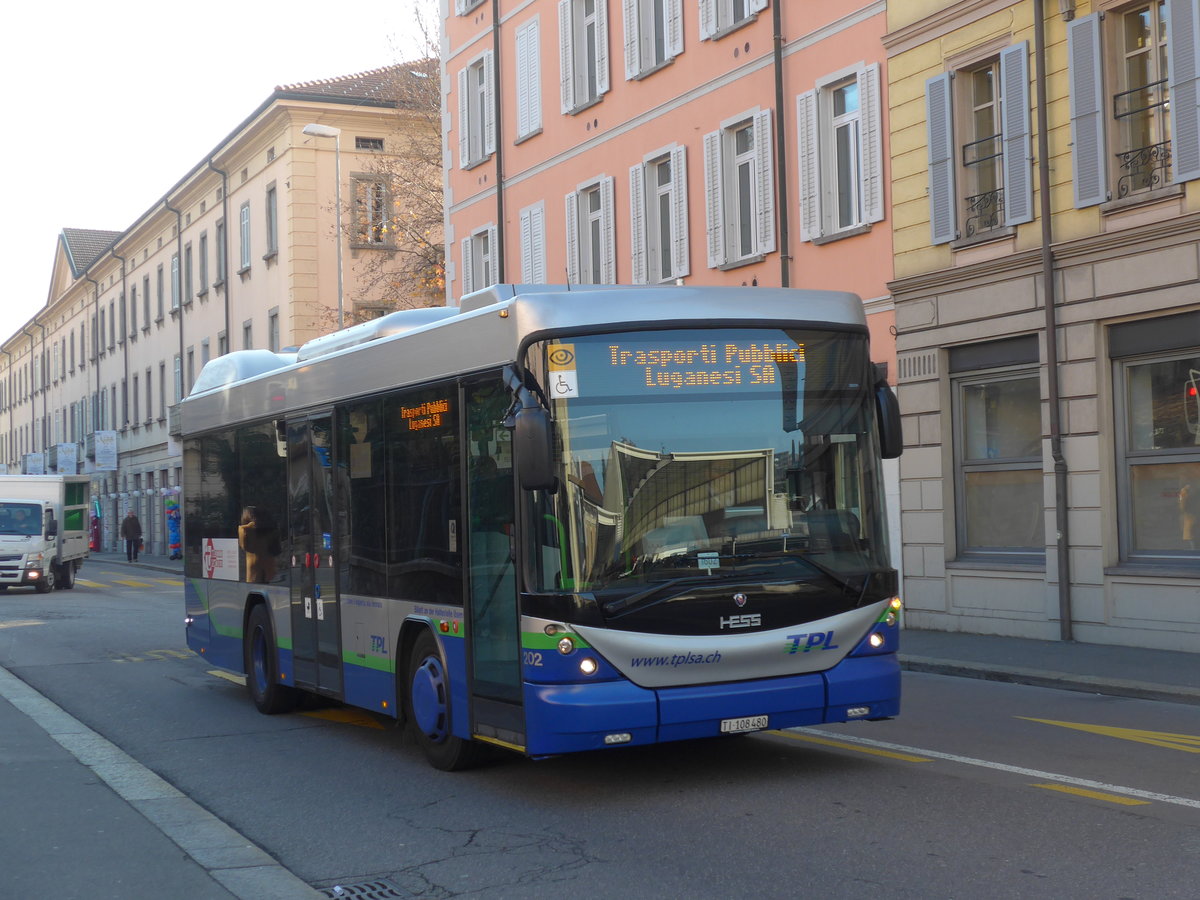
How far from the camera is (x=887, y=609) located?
845 cm

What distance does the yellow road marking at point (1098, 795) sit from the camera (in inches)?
297

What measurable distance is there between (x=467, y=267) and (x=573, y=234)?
5.62m

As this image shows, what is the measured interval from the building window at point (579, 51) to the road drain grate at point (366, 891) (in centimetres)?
2183

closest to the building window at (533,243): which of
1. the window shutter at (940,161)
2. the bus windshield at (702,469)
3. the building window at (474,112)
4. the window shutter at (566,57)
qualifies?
the window shutter at (566,57)

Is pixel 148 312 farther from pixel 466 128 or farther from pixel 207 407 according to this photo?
pixel 207 407

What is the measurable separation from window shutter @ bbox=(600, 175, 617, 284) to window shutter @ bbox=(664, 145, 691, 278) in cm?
212

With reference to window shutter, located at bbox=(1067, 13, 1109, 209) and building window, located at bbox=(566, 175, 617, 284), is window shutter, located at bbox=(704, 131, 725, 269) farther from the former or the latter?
window shutter, located at bbox=(1067, 13, 1109, 209)

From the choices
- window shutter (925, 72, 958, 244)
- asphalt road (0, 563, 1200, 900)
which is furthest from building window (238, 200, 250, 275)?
asphalt road (0, 563, 1200, 900)

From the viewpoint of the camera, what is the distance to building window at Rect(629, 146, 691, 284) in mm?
24359

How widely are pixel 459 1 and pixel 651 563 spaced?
27.3 m

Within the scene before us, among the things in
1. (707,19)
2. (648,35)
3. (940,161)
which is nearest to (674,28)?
(707,19)

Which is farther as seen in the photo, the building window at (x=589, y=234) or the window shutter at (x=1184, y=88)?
the building window at (x=589, y=234)

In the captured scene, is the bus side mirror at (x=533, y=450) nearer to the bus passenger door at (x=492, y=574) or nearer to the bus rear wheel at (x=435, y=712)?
the bus passenger door at (x=492, y=574)

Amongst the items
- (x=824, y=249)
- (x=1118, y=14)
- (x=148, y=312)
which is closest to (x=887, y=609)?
(x=1118, y=14)
